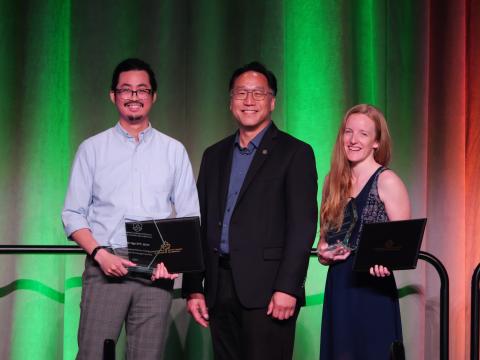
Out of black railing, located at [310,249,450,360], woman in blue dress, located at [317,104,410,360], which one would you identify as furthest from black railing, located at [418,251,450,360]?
woman in blue dress, located at [317,104,410,360]

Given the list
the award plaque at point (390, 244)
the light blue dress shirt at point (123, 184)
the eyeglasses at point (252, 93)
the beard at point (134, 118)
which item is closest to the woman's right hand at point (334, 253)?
the award plaque at point (390, 244)

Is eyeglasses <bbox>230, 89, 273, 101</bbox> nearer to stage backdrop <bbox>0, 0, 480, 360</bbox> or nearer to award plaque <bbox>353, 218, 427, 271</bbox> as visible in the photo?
award plaque <bbox>353, 218, 427, 271</bbox>

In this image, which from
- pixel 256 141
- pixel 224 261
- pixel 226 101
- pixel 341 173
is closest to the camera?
pixel 224 261

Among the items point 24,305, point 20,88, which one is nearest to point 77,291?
point 24,305

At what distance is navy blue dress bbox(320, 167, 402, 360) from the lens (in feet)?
8.70

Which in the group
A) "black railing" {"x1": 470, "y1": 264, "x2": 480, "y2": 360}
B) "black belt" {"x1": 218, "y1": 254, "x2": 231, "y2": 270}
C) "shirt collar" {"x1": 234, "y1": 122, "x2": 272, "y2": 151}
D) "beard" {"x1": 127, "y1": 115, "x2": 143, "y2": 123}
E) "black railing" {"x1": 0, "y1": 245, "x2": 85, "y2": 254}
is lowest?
"black railing" {"x1": 470, "y1": 264, "x2": 480, "y2": 360}

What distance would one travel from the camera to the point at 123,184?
2662mm

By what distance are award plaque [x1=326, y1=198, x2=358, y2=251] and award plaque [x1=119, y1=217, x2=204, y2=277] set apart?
0.54 metres

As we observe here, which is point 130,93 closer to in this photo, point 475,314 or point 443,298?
point 443,298

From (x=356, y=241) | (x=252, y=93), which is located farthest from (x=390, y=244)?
(x=252, y=93)

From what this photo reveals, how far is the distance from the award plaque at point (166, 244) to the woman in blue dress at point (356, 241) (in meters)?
0.54

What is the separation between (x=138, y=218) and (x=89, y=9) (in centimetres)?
170

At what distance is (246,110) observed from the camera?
270 cm

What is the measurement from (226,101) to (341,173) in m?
1.25
